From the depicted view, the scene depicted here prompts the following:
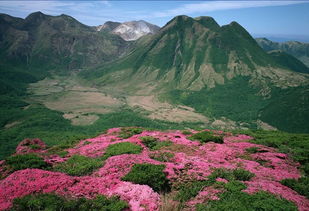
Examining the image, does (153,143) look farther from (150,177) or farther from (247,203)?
(247,203)

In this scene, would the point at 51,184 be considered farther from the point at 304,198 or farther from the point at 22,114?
the point at 22,114

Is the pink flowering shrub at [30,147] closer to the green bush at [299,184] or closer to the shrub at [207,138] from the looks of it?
the shrub at [207,138]

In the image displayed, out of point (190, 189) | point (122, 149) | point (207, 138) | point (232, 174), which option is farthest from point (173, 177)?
point (207, 138)

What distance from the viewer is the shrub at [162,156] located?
24.5 metres

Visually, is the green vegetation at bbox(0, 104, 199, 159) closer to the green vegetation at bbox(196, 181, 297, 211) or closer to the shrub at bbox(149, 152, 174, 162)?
the shrub at bbox(149, 152, 174, 162)

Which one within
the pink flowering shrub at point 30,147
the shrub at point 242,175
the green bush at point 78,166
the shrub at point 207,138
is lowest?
the pink flowering shrub at point 30,147

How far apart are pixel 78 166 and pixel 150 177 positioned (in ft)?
28.2

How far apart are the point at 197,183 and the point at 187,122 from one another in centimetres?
17685

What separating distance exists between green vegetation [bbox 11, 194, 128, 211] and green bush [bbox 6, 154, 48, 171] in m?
7.98

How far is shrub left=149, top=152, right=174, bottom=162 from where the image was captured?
80.3 ft

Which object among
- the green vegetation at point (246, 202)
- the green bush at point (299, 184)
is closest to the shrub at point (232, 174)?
the green vegetation at point (246, 202)

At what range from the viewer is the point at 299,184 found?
20.1m

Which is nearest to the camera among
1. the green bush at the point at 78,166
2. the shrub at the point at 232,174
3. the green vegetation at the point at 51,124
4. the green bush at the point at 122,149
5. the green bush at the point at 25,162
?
the shrub at the point at 232,174

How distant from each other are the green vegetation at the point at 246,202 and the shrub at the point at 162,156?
8.48 metres
